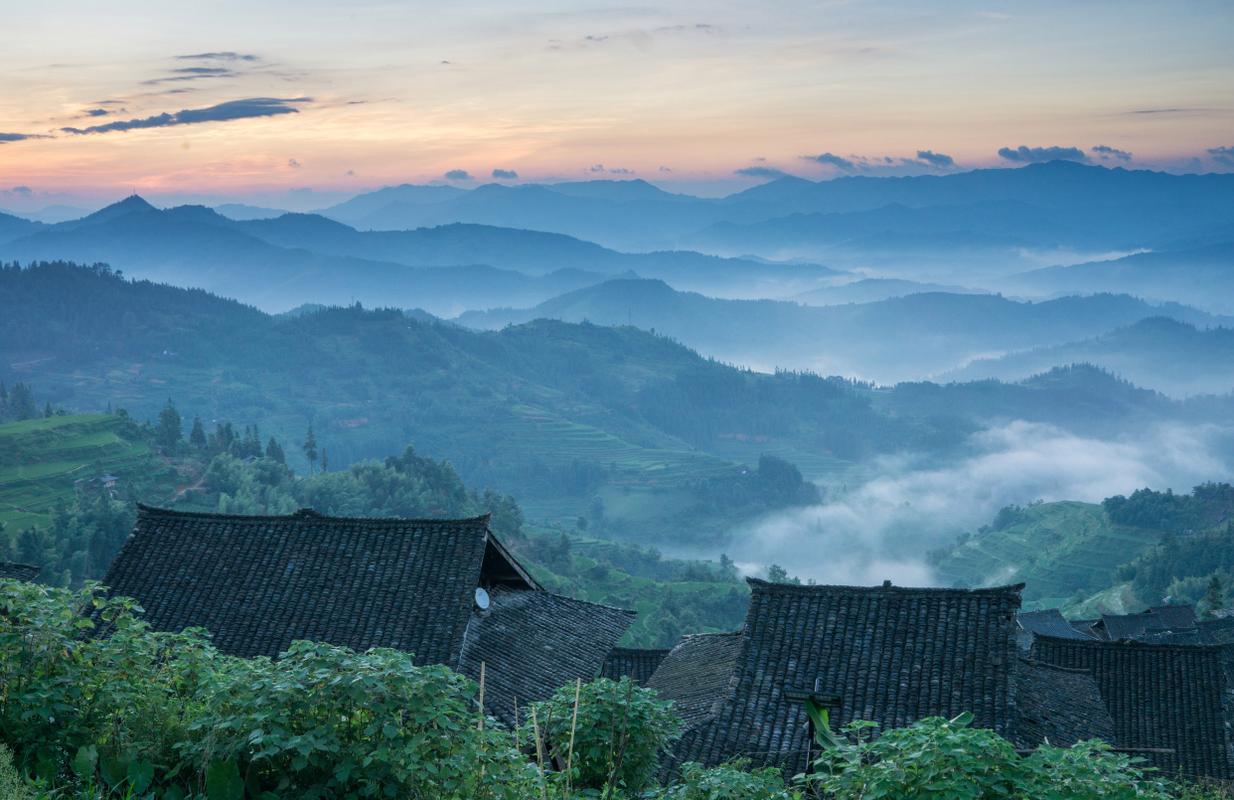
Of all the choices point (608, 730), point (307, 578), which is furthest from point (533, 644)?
point (608, 730)

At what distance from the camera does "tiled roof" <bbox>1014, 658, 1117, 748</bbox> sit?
17.8 meters

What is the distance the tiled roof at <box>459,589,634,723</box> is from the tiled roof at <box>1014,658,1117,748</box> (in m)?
7.29

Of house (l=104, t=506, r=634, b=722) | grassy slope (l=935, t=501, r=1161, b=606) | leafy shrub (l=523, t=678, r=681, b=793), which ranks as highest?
leafy shrub (l=523, t=678, r=681, b=793)

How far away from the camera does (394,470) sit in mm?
109688

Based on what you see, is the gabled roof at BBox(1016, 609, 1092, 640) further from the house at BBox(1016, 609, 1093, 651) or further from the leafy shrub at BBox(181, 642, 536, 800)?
the leafy shrub at BBox(181, 642, 536, 800)

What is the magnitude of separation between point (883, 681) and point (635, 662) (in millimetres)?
11369

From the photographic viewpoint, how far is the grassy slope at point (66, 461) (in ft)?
294

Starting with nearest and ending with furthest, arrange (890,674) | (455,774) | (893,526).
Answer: (455,774)
(890,674)
(893,526)

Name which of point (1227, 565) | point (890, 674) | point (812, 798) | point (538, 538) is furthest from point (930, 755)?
point (1227, 565)

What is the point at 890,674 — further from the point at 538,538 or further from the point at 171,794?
the point at 538,538

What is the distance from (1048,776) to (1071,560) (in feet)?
427

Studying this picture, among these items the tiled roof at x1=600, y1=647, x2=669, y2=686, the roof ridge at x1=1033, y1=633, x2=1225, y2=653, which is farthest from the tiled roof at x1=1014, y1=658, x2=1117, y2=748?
the tiled roof at x1=600, y1=647, x2=669, y2=686

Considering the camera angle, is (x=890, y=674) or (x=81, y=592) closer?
(x=81, y=592)

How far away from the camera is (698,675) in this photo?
22.0m
